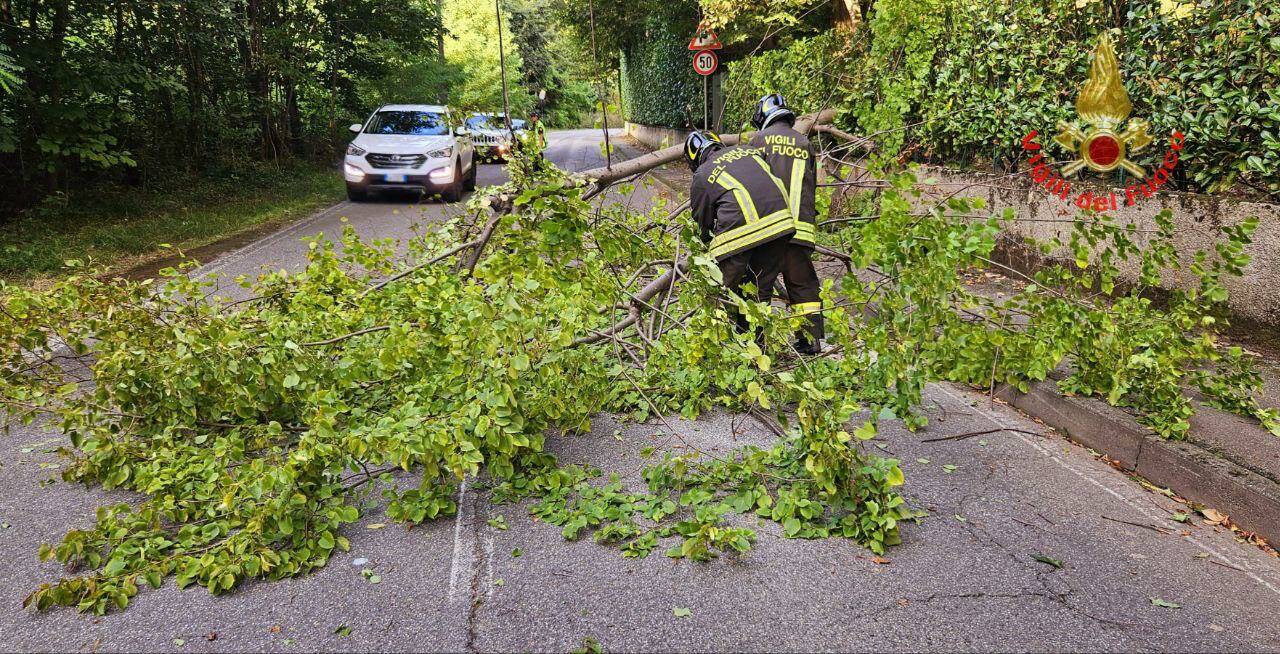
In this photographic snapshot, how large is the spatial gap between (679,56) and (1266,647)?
80.9 feet

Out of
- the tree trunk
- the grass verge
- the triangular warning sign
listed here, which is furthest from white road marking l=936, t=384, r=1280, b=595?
the tree trunk

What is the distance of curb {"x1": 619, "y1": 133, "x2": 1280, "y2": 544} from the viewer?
317 cm

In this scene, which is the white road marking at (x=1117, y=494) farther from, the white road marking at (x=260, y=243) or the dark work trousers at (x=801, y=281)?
the white road marking at (x=260, y=243)

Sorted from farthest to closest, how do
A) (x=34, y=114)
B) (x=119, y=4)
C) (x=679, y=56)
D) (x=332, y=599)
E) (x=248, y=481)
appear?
1. (x=679, y=56)
2. (x=119, y=4)
3. (x=34, y=114)
4. (x=248, y=481)
5. (x=332, y=599)

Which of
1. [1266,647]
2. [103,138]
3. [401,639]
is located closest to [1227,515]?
[1266,647]

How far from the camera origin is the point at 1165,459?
141 inches

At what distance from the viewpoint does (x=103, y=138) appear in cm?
1081

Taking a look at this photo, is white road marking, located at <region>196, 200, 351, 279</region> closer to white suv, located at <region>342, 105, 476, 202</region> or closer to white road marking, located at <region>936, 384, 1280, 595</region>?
white suv, located at <region>342, 105, 476, 202</region>

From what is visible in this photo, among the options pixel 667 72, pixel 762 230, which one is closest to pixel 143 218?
pixel 762 230

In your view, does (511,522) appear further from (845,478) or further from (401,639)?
(845,478)

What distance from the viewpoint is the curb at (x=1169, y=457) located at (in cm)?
317

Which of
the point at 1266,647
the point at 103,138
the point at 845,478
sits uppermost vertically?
the point at 103,138

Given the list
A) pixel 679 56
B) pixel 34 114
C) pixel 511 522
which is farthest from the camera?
pixel 679 56

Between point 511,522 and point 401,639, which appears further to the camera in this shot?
point 511,522
